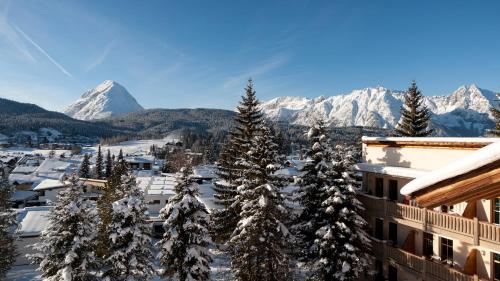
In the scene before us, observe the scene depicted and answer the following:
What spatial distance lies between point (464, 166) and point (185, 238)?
72.0ft

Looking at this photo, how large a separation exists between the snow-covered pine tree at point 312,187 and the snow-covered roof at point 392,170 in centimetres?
276

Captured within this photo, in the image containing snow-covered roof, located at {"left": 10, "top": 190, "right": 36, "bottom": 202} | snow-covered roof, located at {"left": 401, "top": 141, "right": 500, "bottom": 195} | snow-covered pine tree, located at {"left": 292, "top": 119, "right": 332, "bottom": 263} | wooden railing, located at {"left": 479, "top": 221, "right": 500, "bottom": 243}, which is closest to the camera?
snow-covered roof, located at {"left": 401, "top": 141, "right": 500, "bottom": 195}

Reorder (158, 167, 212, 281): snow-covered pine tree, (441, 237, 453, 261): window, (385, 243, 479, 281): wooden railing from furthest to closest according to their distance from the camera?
1. (158, 167, 212, 281): snow-covered pine tree
2. (441, 237, 453, 261): window
3. (385, 243, 479, 281): wooden railing

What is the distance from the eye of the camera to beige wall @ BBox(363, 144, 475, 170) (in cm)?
1993

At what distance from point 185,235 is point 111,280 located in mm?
6033

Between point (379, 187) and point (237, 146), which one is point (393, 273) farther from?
point (237, 146)

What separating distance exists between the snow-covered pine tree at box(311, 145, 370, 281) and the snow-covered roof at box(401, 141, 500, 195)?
1914 centimetres

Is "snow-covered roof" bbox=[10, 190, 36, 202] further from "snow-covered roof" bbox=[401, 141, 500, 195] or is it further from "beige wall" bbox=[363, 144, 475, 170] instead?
"snow-covered roof" bbox=[401, 141, 500, 195]

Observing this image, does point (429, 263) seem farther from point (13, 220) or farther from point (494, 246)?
point (13, 220)

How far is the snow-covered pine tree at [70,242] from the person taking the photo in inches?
872

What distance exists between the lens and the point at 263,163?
23.3m

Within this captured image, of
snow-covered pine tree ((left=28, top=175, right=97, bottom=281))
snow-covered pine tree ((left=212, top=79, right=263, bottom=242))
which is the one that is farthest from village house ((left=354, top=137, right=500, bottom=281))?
snow-covered pine tree ((left=28, top=175, right=97, bottom=281))

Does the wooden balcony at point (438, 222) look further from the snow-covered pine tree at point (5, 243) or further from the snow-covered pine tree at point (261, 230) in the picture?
the snow-covered pine tree at point (5, 243)

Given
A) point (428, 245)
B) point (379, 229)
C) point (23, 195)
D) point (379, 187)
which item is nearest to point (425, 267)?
point (428, 245)
